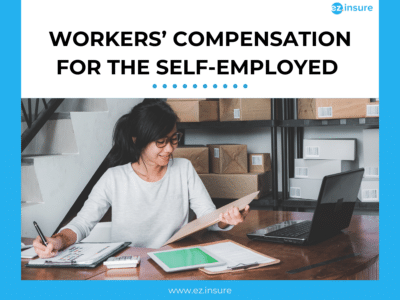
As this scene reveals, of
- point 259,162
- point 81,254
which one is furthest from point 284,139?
point 81,254

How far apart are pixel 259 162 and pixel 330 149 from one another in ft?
1.52

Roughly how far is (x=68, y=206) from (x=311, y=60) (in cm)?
164

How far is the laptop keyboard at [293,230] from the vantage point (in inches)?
50.0

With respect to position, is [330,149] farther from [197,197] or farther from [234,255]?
[234,255]

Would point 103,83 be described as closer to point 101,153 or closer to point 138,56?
point 138,56

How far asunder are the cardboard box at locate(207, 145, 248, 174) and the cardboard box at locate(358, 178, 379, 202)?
732mm

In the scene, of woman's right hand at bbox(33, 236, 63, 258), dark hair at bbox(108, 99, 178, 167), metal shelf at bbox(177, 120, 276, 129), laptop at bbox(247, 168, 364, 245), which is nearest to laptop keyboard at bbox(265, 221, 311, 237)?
laptop at bbox(247, 168, 364, 245)

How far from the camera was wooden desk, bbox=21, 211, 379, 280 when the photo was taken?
954mm

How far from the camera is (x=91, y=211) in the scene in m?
1.43

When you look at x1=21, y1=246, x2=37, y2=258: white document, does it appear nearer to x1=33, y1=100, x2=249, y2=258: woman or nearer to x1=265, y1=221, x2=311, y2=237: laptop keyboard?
x1=33, y1=100, x2=249, y2=258: woman

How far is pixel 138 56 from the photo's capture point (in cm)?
115

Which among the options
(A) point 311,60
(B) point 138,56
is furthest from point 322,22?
(B) point 138,56

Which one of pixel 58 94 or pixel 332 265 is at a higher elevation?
pixel 58 94

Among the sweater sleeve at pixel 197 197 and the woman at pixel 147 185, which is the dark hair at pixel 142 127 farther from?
the sweater sleeve at pixel 197 197
